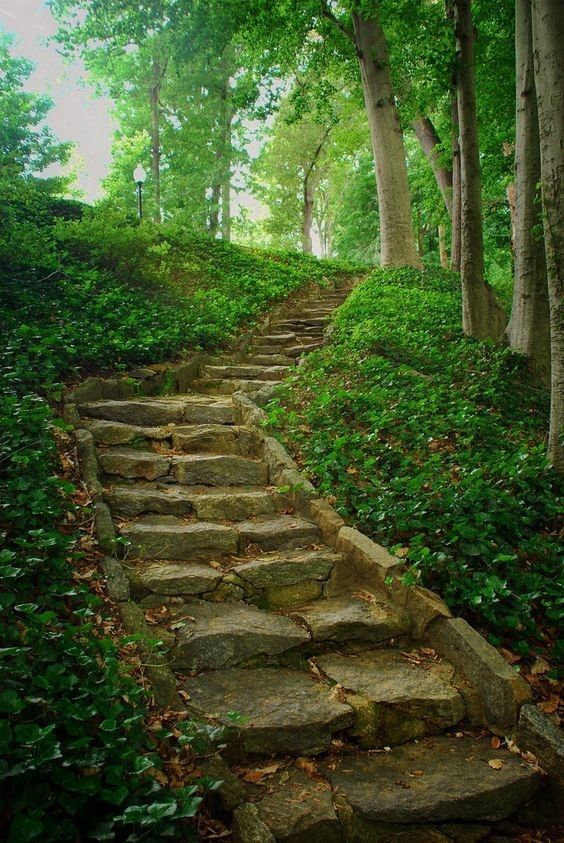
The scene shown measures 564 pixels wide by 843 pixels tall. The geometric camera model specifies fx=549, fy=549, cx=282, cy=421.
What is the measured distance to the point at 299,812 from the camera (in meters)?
2.38

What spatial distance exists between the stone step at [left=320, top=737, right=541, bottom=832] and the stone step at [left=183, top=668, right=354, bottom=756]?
0.55 feet

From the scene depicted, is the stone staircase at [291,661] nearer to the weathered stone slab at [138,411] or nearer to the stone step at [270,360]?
the weathered stone slab at [138,411]

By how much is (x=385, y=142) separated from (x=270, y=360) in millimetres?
6898

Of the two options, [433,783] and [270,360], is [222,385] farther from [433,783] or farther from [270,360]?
[433,783]

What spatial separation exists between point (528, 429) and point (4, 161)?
8.59 meters

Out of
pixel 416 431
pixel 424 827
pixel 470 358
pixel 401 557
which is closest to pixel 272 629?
pixel 401 557

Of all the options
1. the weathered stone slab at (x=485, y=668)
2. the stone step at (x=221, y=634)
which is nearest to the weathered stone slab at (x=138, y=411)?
the stone step at (x=221, y=634)

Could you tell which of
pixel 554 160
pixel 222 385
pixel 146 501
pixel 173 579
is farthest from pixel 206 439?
pixel 554 160

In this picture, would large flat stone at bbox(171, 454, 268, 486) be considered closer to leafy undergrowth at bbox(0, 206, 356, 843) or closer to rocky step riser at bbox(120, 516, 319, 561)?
rocky step riser at bbox(120, 516, 319, 561)

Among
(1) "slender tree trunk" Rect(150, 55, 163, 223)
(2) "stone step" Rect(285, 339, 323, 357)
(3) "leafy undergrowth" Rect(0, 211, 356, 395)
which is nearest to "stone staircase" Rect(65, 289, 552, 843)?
(3) "leafy undergrowth" Rect(0, 211, 356, 395)

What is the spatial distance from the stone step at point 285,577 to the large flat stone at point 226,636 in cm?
21

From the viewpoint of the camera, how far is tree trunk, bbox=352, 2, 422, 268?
12.2 meters

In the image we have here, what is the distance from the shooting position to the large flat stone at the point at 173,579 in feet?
11.8

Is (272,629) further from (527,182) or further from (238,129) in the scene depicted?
(238,129)
